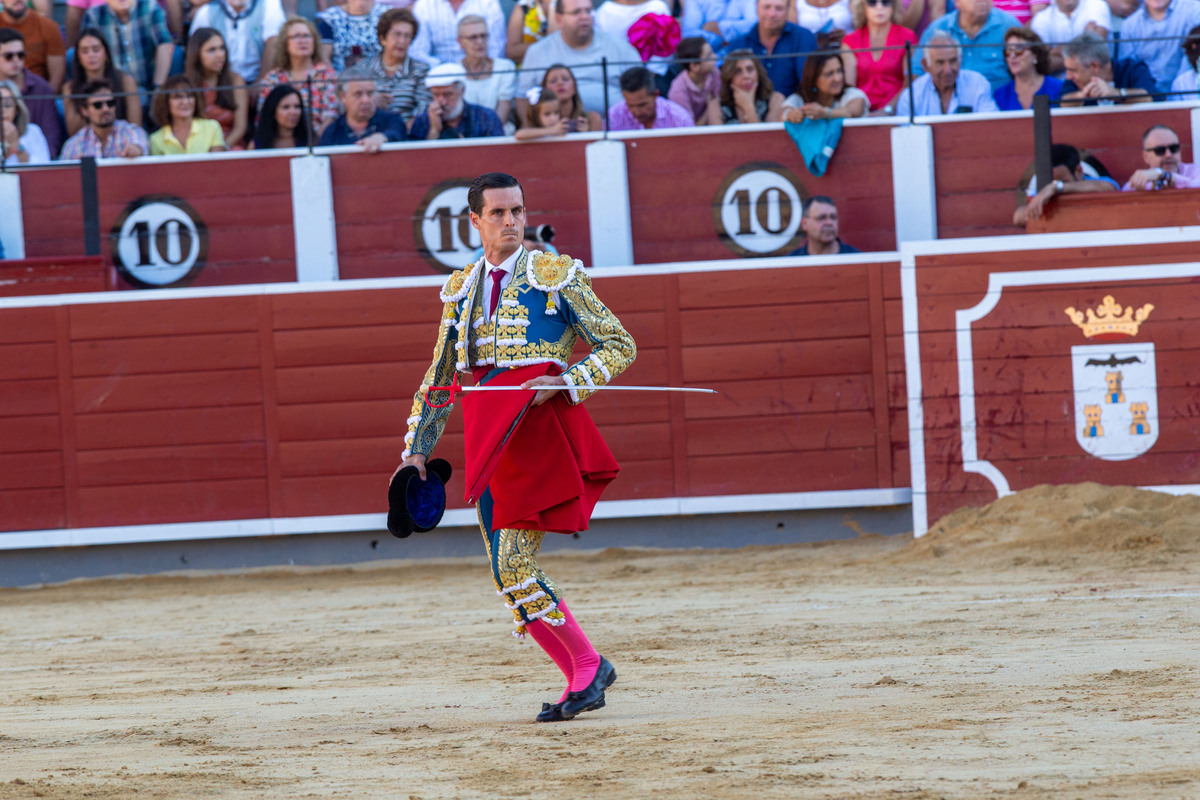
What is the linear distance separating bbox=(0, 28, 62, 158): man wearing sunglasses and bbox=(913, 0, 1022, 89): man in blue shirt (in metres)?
5.37

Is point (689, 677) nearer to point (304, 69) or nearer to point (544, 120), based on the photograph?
point (544, 120)

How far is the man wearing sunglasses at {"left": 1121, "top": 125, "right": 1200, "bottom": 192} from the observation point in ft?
24.7

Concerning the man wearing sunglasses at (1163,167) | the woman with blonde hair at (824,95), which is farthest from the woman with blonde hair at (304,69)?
the man wearing sunglasses at (1163,167)

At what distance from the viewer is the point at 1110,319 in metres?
7.27

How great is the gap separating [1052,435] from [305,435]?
165 inches

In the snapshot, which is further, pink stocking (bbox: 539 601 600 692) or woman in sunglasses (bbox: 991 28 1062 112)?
woman in sunglasses (bbox: 991 28 1062 112)

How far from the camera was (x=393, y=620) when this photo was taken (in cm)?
608

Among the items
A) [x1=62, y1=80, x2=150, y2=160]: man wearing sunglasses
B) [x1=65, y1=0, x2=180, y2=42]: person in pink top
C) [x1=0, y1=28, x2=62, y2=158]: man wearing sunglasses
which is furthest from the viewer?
[x1=65, y1=0, x2=180, y2=42]: person in pink top

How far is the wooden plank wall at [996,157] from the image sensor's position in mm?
8227

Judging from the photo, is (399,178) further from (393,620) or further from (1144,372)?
(1144,372)

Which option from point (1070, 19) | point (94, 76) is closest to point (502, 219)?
point (94, 76)

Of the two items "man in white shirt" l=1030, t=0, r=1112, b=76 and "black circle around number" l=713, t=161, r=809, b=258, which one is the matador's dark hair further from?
"man in white shirt" l=1030, t=0, r=1112, b=76

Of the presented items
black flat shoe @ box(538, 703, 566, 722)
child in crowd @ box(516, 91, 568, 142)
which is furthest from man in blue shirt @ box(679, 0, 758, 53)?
black flat shoe @ box(538, 703, 566, 722)

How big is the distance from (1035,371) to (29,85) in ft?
20.4
